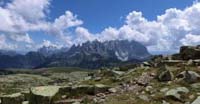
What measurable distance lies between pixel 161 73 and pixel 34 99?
464 inches

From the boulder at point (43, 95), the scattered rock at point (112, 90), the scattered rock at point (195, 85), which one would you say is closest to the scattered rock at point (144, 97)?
the scattered rock at point (112, 90)

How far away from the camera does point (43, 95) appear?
30.5 metres

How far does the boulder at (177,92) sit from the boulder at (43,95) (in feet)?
31.8

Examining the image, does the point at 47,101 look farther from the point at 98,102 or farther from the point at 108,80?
the point at 108,80

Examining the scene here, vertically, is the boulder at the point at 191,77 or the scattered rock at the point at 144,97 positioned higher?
the boulder at the point at 191,77

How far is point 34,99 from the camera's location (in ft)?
103

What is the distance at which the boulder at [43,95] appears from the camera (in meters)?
30.5

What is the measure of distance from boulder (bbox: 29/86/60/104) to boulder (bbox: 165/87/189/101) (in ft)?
31.8

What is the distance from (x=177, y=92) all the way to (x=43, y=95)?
11.1 metres

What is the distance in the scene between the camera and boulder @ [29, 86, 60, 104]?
99.9 feet

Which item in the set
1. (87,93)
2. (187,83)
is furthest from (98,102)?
(187,83)

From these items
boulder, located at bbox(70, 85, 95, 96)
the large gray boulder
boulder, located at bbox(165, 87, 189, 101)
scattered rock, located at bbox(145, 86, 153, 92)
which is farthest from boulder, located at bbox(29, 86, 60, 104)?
the large gray boulder

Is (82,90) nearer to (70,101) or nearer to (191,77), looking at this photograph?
(70,101)

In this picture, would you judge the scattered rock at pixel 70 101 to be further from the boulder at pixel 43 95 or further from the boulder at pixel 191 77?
the boulder at pixel 191 77
